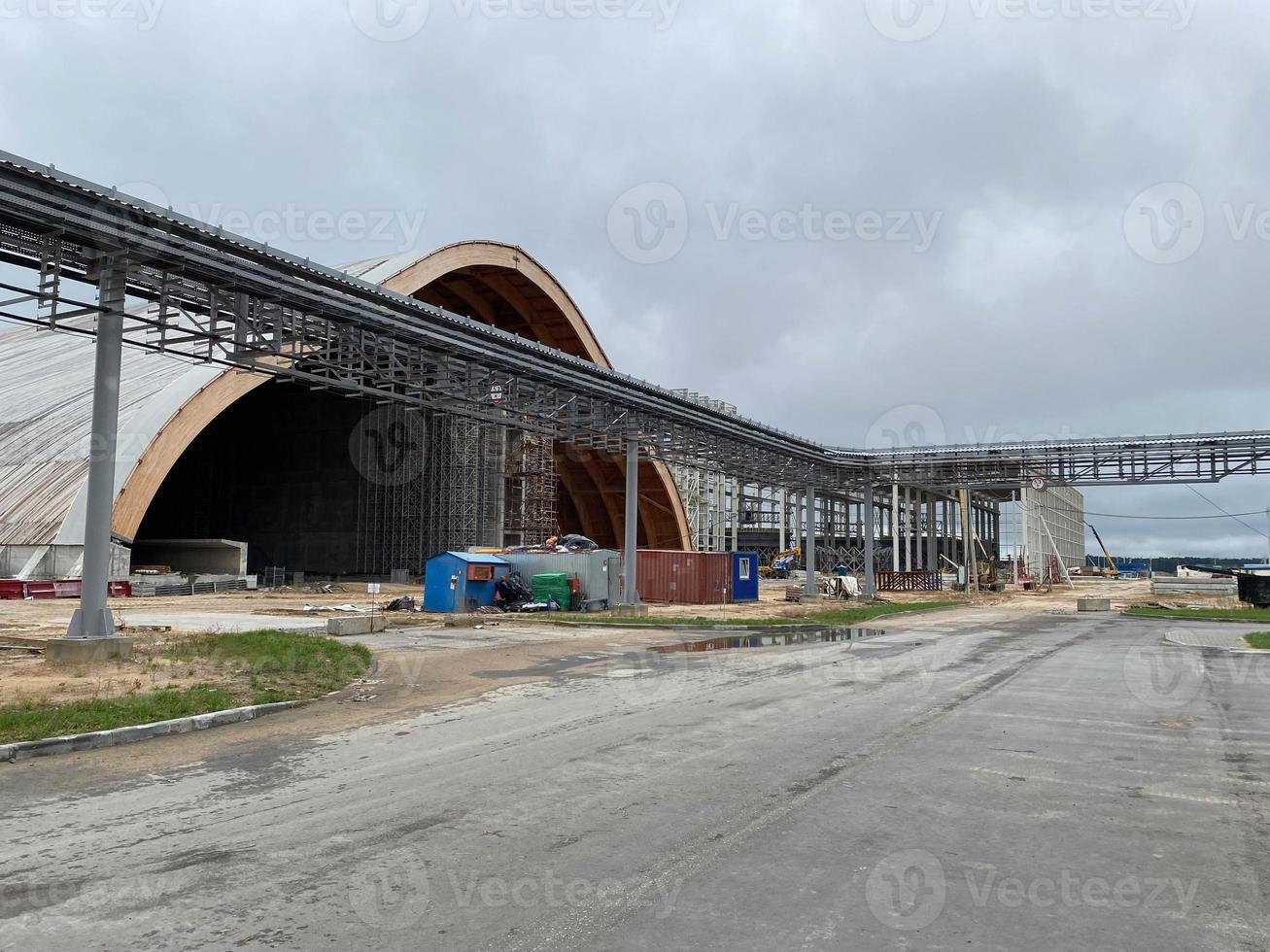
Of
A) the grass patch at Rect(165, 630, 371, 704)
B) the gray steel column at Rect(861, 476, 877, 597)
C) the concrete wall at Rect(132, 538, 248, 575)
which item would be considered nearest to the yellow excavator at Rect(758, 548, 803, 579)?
the gray steel column at Rect(861, 476, 877, 597)

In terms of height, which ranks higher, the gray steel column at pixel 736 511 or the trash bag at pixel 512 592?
the gray steel column at pixel 736 511

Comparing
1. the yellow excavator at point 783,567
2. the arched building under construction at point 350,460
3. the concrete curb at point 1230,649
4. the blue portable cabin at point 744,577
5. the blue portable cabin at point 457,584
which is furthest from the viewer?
the yellow excavator at point 783,567

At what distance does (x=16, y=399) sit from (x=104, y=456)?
4025 cm

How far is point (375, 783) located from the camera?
734 cm

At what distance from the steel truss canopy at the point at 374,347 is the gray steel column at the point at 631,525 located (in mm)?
899

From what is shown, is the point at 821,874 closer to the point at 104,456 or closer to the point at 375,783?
the point at 375,783

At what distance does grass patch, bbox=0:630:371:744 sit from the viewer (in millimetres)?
9236

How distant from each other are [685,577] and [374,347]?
69.9 ft

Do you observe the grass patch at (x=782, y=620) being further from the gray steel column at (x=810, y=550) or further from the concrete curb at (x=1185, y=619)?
the gray steel column at (x=810, y=550)

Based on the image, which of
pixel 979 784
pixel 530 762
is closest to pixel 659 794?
pixel 530 762

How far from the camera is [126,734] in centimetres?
915

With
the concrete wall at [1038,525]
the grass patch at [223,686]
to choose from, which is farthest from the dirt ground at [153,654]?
the concrete wall at [1038,525]

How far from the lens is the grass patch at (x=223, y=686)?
924cm

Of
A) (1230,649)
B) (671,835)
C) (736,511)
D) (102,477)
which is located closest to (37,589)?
(102,477)
